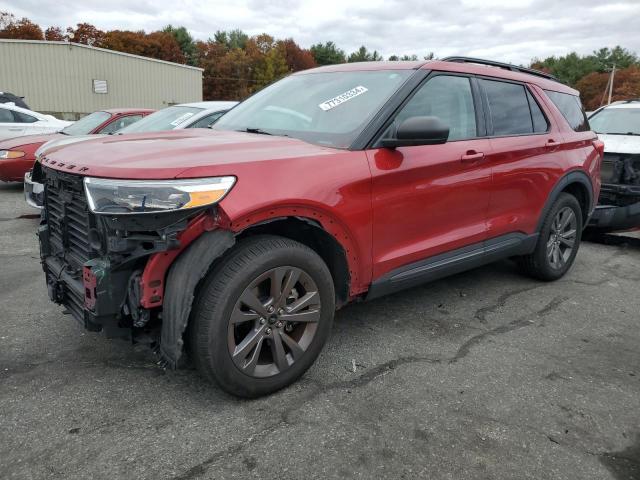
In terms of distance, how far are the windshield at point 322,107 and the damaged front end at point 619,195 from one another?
3802 millimetres

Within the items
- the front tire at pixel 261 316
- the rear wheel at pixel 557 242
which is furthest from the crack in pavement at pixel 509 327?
the front tire at pixel 261 316

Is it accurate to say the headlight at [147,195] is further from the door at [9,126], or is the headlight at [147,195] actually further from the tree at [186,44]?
the tree at [186,44]

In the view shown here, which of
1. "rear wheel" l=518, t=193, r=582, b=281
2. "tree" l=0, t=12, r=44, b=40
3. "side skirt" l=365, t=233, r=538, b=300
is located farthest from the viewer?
"tree" l=0, t=12, r=44, b=40

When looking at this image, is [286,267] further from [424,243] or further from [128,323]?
[424,243]

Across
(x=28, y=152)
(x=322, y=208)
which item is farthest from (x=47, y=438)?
(x=28, y=152)

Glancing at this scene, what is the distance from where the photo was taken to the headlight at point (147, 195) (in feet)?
7.28

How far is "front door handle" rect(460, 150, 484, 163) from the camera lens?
3455 millimetres

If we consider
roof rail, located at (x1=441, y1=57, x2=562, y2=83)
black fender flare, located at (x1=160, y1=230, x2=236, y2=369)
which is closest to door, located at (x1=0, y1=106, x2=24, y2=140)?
roof rail, located at (x1=441, y1=57, x2=562, y2=83)

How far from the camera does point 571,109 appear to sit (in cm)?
485

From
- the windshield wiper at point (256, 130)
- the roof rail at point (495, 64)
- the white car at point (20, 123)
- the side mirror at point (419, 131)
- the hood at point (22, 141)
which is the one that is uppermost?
the roof rail at point (495, 64)

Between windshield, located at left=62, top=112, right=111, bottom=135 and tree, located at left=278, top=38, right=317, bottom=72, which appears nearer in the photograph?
windshield, located at left=62, top=112, right=111, bottom=135

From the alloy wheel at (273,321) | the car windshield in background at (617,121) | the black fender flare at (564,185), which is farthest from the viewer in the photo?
the car windshield in background at (617,121)

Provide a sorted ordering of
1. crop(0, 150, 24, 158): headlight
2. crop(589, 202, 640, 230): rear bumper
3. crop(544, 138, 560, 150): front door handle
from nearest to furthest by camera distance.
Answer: crop(544, 138, 560, 150): front door handle < crop(589, 202, 640, 230): rear bumper < crop(0, 150, 24, 158): headlight

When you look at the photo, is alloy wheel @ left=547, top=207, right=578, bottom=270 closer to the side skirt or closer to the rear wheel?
the rear wheel
